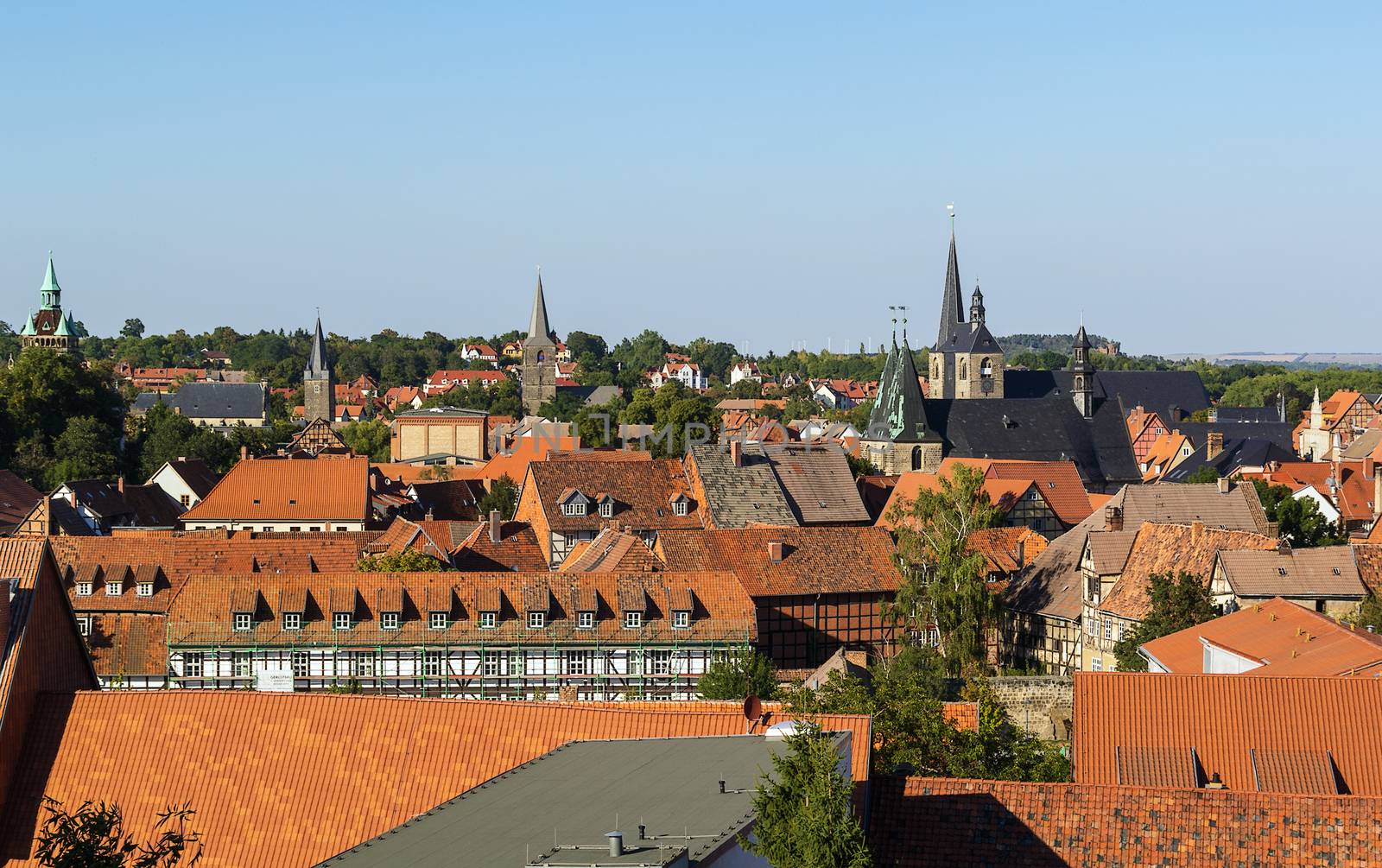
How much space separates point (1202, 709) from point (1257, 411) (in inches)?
5772

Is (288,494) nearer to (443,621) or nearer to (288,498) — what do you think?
(288,498)

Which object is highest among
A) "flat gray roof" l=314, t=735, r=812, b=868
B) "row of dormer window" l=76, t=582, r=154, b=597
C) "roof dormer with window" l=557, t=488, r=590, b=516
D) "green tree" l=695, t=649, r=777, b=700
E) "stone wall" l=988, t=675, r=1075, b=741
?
"flat gray roof" l=314, t=735, r=812, b=868

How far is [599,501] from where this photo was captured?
70.1 meters

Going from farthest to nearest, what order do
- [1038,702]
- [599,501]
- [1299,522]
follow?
[1299,522], [599,501], [1038,702]

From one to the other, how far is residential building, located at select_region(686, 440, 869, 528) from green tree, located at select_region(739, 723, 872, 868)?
4986cm

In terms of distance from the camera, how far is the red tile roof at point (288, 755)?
26391 mm

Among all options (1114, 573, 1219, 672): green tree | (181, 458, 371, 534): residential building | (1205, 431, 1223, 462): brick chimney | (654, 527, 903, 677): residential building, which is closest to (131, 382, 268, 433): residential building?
(1205, 431, 1223, 462): brick chimney

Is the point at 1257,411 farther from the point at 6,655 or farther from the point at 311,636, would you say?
the point at 6,655

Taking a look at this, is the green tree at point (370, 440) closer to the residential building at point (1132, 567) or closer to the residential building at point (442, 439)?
the residential building at point (442, 439)

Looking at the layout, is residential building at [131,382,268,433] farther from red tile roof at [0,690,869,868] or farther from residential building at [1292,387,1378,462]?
red tile roof at [0,690,869,868]

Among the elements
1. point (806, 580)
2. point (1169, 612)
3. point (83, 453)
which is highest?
point (83, 453)

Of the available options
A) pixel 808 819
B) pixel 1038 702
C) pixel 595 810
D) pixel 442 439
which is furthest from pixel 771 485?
pixel 442 439

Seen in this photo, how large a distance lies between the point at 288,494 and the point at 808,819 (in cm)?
7030

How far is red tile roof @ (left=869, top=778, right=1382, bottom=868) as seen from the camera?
24328 mm
